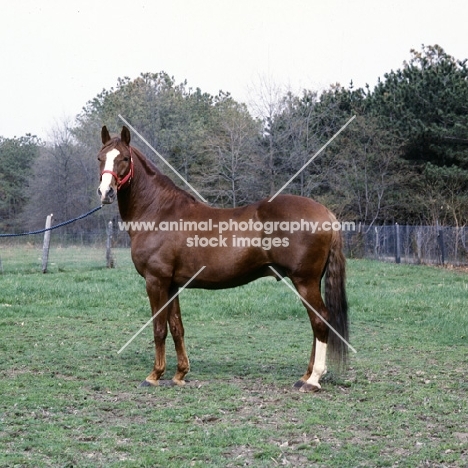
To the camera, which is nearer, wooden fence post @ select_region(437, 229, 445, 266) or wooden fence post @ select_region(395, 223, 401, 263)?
wooden fence post @ select_region(437, 229, 445, 266)

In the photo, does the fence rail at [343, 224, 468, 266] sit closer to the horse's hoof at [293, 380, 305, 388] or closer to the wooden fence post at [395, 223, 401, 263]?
the wooden fence post at [395, 223, 401, 263]

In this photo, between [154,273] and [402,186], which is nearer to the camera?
[154,273]

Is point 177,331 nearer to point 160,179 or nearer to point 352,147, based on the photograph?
point 160,179

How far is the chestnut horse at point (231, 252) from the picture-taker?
5867 mm

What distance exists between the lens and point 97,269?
16.0m

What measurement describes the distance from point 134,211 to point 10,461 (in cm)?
309

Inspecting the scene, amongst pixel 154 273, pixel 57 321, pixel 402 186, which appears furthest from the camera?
pixel 402 186

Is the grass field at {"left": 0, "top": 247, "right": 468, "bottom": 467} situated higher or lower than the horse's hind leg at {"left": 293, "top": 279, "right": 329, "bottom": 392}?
lower

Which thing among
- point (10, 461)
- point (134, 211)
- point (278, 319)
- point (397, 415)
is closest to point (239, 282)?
point (134, 211)

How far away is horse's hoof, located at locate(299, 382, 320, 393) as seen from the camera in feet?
18.5

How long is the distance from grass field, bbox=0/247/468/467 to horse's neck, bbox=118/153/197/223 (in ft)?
5.36

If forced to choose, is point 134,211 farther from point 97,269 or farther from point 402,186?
point 402,186

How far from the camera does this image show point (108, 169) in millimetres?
5914

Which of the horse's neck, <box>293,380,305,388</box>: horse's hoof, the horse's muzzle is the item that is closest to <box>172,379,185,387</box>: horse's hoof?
<box>293,380,305,388</box>: horse's hoof
